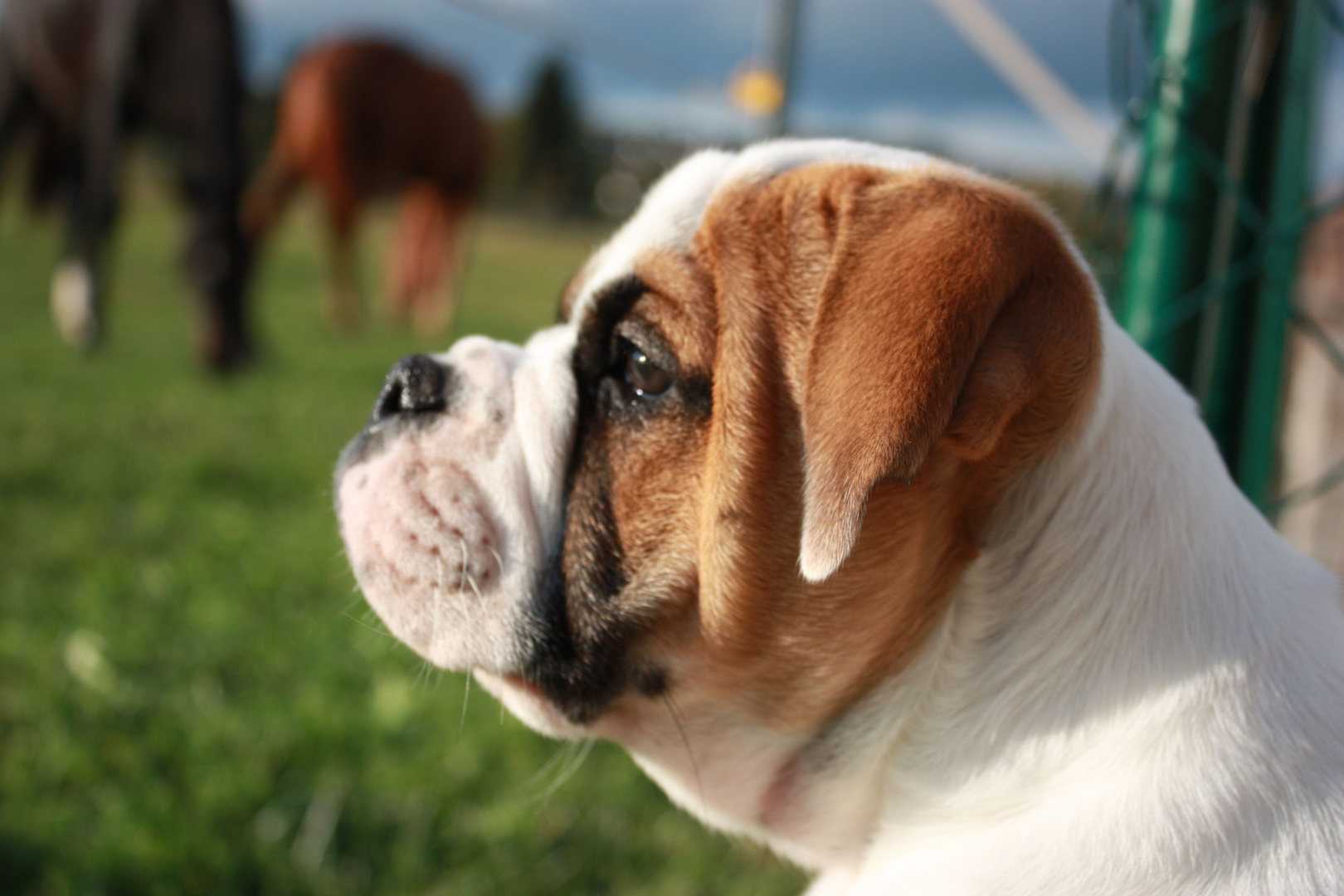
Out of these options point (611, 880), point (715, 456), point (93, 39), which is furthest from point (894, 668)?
point (93, 39)

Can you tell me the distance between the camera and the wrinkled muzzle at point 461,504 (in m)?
1.82

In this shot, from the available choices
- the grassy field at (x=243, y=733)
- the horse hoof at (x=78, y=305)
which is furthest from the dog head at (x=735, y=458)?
the horse hoof at (x=78, y=305)

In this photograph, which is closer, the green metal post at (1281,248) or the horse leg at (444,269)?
the green metal post at (1281,248)

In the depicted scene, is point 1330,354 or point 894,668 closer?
point 894,668

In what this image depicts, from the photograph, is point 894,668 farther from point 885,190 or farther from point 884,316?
point 885,190

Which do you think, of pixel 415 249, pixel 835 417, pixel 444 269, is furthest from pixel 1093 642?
pixel 415 249

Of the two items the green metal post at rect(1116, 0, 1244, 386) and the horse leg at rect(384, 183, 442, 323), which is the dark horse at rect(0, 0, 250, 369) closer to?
the horse leg at rect(384, 183, 442, 323)

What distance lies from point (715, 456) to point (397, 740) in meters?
1.85

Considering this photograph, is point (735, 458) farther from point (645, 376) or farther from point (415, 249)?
point (415, 249)

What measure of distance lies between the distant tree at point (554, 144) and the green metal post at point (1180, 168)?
122 ft

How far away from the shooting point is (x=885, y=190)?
64.2 inches

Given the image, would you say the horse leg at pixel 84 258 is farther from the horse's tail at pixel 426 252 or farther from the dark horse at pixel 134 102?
the horse's tail at pixel 426 252

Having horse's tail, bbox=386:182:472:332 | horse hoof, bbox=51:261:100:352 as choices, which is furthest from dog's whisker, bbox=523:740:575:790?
horse's tail, bbox=386:182:472:332

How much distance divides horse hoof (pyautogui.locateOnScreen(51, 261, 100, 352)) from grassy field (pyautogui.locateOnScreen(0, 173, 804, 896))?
206 cm
